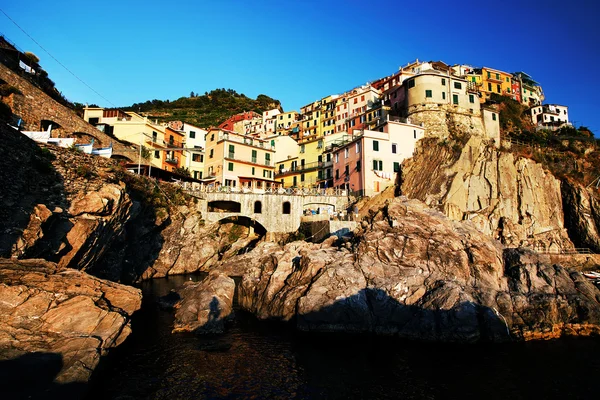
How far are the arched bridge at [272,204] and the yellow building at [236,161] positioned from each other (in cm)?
656

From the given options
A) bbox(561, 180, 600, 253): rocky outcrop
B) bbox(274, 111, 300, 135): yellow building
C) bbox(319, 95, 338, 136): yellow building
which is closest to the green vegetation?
bbox(274, 111, 300, 135): yellow building

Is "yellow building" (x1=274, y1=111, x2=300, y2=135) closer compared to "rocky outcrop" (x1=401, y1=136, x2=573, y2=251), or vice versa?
"rocky outcrop" (x1=401, y1=136, x2=573, y2=251)

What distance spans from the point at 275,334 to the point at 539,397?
47.1 ft

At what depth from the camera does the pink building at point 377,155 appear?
51.3 m

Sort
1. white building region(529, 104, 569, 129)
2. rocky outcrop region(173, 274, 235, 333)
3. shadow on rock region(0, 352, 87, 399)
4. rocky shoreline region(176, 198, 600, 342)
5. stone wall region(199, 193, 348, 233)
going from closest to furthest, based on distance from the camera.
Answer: shadow on rock region(0, 352, 87, 399) → rocky outcrop region(173, 274, 235, 333) → rocky shoreline region(176, 198, 600, 342) → stone wall region(199, 193, 348, 233) → white building region(529, 104, 569, 129)

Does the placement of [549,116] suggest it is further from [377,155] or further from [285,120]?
[285,120]

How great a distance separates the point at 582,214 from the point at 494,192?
12944 mm

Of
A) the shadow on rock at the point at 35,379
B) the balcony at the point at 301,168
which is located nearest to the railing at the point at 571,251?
the balcony at the point at 301,168

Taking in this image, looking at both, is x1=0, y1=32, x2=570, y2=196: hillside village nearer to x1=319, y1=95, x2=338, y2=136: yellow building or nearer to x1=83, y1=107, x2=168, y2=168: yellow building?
x1=83, y1=107, x2=168, y2=168: yellow building

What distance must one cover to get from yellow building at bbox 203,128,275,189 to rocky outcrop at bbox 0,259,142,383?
4088 cm

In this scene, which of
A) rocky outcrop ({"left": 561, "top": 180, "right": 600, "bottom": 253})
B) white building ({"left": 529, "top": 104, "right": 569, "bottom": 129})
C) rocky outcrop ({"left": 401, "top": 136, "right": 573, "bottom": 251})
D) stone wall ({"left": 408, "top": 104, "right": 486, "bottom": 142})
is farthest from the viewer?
white building ({"left": 529, "top": 104, "right": 569, "bottom": 129})

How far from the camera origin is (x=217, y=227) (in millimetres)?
51000

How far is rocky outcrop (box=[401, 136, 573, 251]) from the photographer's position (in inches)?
1772

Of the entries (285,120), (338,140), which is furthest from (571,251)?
(285,120)
